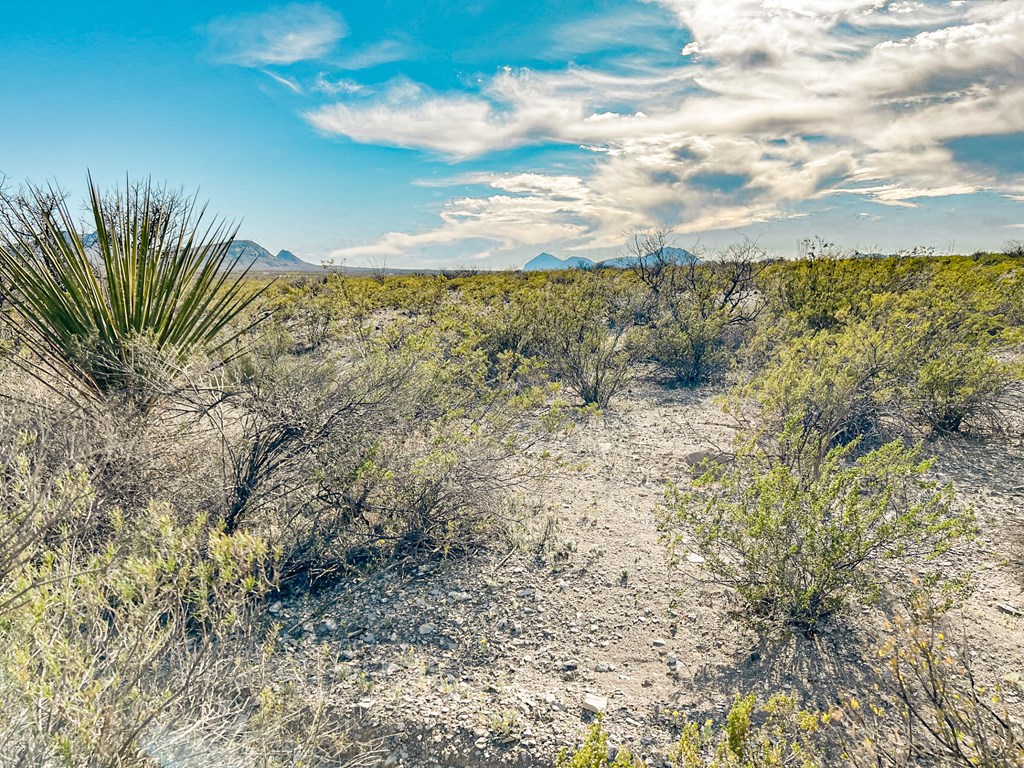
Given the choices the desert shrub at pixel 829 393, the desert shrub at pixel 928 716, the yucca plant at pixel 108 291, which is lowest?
the desert shrub at pixel 928 716

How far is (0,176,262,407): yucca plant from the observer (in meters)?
4.06

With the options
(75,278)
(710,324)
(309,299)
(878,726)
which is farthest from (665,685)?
(309,299)

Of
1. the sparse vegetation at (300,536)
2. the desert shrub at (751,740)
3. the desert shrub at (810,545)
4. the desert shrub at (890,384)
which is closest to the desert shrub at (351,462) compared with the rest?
the sparse vegetation at (300,536)

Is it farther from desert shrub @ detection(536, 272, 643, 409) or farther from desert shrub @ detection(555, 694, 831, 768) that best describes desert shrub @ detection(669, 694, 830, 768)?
desert shrub @ detection(536, 272, 643, 409)

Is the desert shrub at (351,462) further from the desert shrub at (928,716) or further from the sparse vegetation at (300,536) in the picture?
the desert shrub at (928,716)

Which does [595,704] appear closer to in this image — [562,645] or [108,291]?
[562,645]

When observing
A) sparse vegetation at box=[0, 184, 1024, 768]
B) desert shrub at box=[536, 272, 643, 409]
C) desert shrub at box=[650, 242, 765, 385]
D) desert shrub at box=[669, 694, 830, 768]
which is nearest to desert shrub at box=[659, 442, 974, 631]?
sparse vegetation at box=[0, 184, 1024, 768]

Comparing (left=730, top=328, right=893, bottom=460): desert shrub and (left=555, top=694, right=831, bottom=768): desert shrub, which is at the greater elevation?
(left=730, top=328, right=893, bottom=460): desert shrub

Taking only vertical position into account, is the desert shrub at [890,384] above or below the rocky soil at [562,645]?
above

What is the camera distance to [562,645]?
3.51 meters

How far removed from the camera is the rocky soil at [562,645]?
2928mm

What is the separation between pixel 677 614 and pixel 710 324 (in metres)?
7.62

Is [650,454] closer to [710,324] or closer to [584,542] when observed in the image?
[584,542]

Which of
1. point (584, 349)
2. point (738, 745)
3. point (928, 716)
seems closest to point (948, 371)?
point (584, 349)
